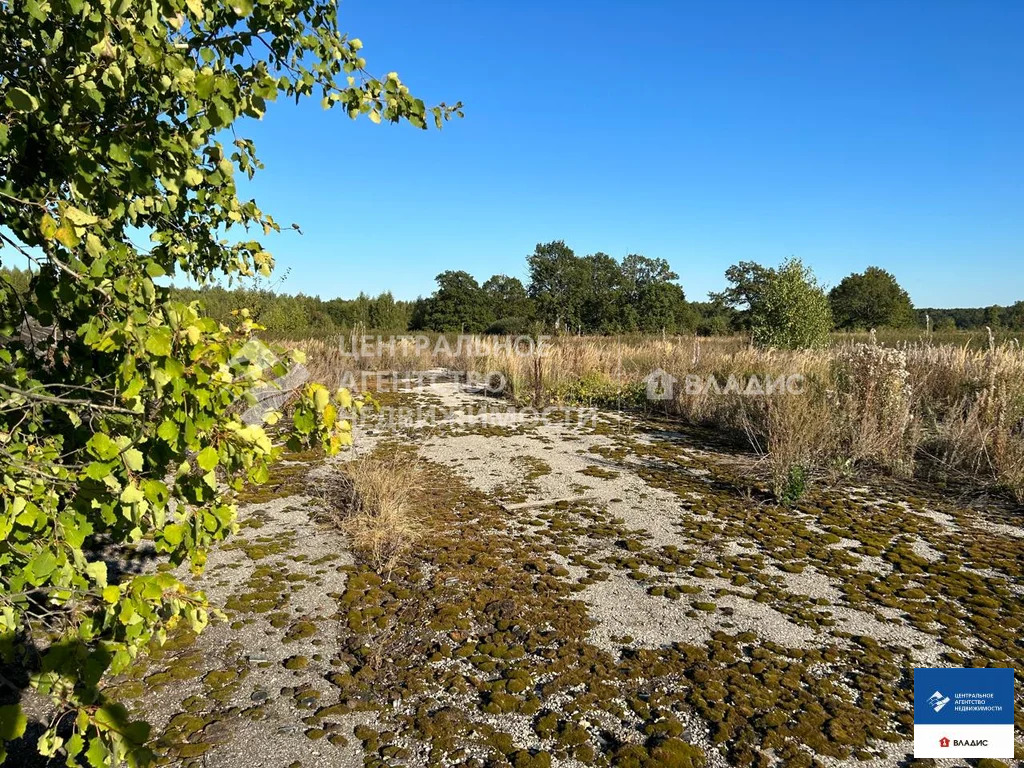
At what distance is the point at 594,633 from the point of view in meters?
2.80

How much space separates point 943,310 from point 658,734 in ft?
253

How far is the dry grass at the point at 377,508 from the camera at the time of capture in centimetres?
376

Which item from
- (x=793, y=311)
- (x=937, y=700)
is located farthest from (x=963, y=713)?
(x=793, y=311)

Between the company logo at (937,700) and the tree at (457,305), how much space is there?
41.1 meters

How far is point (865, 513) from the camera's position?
4.36 m

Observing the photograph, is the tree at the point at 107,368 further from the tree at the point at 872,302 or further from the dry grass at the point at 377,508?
the tree at the point at 872,302

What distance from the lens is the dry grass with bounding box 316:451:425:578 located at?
3760 mm

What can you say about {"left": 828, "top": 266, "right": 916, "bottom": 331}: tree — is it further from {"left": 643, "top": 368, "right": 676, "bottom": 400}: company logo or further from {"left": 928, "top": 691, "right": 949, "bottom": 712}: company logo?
{"left": 928, "top": 691, "right": 949, "bottom": 712}: company logo

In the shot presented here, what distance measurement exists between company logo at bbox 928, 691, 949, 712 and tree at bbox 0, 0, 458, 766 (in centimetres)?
244

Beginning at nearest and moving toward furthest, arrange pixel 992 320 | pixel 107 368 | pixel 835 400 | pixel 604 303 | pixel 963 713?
pixel 107 368
pixel 963 713
pixel 835 400
pixel 992 320
pixel 604 303

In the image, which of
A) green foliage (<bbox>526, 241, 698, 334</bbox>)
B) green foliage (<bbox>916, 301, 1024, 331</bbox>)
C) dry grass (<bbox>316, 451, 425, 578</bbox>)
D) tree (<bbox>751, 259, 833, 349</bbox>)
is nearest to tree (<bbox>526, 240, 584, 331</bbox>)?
green foliage (<bbox>526, 241, 698, 334</bbox>)

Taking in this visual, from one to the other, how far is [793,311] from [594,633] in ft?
35.3

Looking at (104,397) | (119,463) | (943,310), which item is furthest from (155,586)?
(943,310)

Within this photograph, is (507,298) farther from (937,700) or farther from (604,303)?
(937,700)
